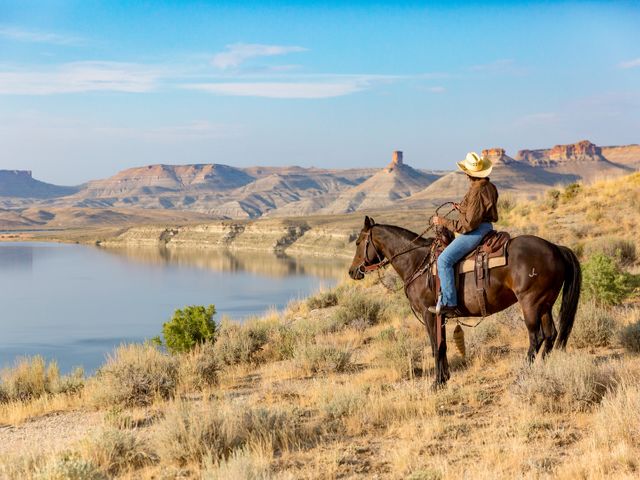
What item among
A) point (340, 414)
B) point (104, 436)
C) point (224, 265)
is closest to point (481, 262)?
point (340, 414)

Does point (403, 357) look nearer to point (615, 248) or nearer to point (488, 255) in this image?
point (488, 255)

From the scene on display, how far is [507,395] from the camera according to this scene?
6184 millimetres

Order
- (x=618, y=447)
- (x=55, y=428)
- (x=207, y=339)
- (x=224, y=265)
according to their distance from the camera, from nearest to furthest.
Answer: (x=618, y=447) → (x=55, y=428) → (x=207, y=339) → (x=224, y=265)

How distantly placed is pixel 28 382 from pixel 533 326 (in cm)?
671

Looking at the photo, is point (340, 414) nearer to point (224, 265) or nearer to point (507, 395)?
point (507, 395)

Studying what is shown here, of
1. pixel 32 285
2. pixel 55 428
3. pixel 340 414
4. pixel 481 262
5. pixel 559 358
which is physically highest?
pixel 481 262

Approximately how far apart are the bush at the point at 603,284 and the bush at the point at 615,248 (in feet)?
12.2

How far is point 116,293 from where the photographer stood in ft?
120

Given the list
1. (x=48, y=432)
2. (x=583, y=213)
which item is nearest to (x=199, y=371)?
(x=48, y=432)

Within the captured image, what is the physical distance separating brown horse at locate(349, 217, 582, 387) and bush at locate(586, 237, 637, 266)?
27.5 feet

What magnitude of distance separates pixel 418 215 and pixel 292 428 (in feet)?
261

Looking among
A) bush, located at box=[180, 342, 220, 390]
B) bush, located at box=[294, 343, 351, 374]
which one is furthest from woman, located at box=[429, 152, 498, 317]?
bush, located at box=[180, 342, 220, 390]

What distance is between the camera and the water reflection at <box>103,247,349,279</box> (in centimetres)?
4902

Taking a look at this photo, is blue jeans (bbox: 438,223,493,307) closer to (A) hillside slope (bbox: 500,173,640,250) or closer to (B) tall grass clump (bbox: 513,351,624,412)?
(B) tall grass clump (bbox: 513,351,624,412)
